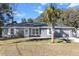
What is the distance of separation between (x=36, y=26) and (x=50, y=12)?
0.27 metres

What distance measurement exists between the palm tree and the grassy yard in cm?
22

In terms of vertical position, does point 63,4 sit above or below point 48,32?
above

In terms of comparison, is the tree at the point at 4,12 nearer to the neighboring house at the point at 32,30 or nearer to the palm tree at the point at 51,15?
the neighboring house at the point at 32,30

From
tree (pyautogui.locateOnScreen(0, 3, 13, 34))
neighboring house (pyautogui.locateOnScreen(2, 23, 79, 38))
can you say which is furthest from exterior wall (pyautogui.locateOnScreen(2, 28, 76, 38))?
tree (pyautogui.locateOnScreen(0, 3, 13, 34))

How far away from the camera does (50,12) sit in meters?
6.22

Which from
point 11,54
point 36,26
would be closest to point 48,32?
point 36,26

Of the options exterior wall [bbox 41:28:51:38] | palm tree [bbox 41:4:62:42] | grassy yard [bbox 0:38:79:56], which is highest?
palm tree [bbox 41:4:62:42]

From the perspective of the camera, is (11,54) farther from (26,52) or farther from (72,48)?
(72,48)

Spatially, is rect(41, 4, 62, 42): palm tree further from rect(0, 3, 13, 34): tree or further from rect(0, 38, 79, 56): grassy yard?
rect(0, 3, 13, 34): tree

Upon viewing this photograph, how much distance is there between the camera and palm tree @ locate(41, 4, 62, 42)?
245 inches

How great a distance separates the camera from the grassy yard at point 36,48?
624 centimetres

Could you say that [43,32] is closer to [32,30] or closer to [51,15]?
[32,30]

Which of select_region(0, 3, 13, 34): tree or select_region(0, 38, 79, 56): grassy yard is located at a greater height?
select_region(0, 3, 13, 34): tree

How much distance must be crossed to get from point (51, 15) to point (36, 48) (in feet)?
1.65
